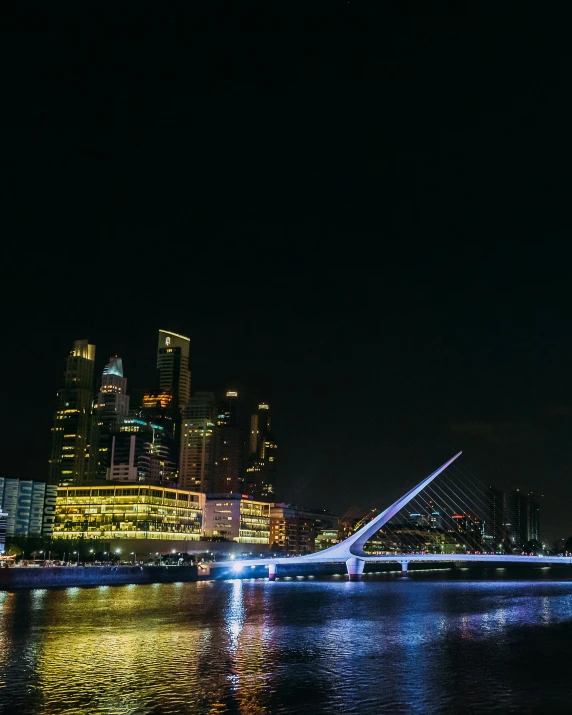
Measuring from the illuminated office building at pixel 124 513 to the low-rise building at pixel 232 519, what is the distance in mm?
9584

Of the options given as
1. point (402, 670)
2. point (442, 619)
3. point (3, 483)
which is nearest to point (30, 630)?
point (402, 670)

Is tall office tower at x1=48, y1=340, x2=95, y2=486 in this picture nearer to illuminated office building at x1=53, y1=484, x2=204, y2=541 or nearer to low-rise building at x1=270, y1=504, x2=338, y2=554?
illuminated office building at x1=53, y1=484, x2=204, y2=541

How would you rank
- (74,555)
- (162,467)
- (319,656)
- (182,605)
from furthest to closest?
(162,467) → (74,555) → (182,605) → (319,656)

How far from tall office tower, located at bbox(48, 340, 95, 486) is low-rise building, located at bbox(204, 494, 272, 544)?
117ft

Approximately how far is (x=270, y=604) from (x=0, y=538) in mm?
45668

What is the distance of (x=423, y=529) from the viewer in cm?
18962

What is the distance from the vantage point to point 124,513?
428ft

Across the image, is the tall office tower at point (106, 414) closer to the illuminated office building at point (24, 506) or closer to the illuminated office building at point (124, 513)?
the illuminated office building at point (124, 513)

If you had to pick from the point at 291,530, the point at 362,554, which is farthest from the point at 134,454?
the point at 362,554

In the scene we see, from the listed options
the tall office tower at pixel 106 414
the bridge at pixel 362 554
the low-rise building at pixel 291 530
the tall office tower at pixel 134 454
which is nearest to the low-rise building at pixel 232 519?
the low-rise building at pixel 291 530

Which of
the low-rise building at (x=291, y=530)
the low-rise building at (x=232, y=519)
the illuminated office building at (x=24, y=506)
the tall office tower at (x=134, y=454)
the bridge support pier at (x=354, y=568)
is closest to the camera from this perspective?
the bridge support pier at (x=354, y=568)

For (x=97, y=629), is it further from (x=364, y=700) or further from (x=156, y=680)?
(x=364, y=700)

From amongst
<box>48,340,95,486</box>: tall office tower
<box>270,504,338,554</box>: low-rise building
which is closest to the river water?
<box>270,504,338,554</box>: low-rise building

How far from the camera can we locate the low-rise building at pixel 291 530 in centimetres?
16962
